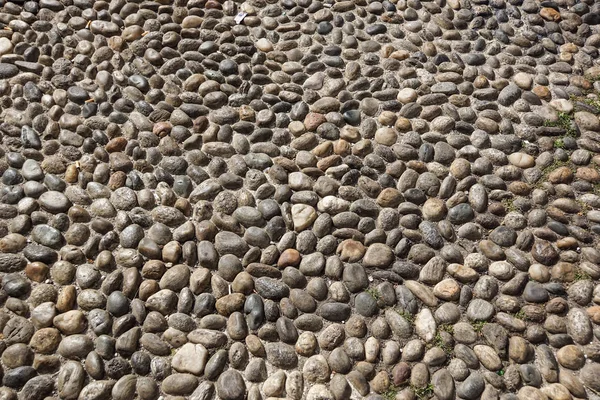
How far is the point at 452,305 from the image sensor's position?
225 centimetres

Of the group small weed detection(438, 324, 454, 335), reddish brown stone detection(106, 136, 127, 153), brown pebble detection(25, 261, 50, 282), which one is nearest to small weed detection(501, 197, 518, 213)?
small weed detection(438, 324, 454, 335)

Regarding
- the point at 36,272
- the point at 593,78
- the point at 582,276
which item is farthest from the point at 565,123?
the point at 36,272

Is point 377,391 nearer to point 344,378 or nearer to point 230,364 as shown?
point 344,378

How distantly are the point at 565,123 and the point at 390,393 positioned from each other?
1.72 m

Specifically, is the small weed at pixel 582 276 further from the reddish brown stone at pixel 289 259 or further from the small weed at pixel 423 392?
the reddish brown stone at pixel 289 259

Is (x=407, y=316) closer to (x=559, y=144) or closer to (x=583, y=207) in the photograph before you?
(x=583, y=207)

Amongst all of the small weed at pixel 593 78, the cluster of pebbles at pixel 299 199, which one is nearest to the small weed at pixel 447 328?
the cluster of pebbles at pixel 299 199

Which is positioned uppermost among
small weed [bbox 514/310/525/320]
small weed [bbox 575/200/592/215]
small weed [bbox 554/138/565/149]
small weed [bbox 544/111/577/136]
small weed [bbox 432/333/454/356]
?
small weed [bbox 544/111/577/136]

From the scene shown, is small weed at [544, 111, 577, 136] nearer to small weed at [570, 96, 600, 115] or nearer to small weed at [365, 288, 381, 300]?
small weed at [570, 96, 600, 115]

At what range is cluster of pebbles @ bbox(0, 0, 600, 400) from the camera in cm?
212

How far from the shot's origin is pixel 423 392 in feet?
6.75

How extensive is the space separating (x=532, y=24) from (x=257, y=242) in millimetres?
2208

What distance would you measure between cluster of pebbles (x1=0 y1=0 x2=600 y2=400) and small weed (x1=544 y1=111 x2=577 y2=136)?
2 cm

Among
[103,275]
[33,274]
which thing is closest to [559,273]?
[103,275]
